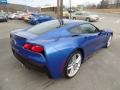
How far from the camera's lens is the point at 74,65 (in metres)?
3.83

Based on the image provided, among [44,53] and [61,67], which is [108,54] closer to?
[61,67]

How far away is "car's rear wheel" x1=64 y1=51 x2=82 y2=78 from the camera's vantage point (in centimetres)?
353

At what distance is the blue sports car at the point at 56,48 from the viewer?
313cm

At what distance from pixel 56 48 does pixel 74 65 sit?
866mm

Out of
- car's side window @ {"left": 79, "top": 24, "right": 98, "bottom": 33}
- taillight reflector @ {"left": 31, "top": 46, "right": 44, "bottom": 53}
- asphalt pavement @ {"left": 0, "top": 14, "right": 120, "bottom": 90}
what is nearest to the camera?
taillight reflector @ {"left": 31, "top": 46, "right": 44, "bottom": 53}

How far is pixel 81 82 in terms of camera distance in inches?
139

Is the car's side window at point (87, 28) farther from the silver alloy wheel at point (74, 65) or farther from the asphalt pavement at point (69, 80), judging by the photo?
the asphalt pavement at point (69, 80)

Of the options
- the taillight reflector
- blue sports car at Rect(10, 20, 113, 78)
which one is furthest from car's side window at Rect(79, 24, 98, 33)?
the taillight reflector

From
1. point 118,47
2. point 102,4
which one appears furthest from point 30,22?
point 102,4

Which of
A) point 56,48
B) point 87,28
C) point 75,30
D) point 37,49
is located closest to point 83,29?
point 87,28

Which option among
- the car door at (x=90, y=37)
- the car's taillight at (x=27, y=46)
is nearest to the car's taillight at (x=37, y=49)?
the car's taillight at (x=27, y=46)

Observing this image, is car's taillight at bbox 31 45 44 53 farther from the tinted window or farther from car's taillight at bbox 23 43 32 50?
the tinted window

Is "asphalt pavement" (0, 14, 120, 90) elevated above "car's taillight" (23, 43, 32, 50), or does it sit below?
below

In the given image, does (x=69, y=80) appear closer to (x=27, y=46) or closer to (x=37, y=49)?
(x=37, y=49)
